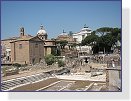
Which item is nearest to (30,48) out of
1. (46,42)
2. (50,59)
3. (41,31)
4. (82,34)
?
(46,42)

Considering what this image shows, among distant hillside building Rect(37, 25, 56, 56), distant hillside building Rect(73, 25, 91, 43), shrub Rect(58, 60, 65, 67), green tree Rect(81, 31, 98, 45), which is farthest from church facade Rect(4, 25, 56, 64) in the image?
green tree Rect(81, 31, 98, 45)

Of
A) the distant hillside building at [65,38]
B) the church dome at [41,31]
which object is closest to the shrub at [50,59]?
the distant hillside building at [65,38]

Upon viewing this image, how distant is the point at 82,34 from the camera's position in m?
4.85

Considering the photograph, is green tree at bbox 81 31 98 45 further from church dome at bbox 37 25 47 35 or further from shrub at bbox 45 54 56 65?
church dome at bbox 37 25 47 35

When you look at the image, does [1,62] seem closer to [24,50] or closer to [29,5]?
[24,50]

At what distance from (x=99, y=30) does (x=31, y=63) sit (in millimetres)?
1359

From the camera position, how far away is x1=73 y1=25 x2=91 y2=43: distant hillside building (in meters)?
4.77

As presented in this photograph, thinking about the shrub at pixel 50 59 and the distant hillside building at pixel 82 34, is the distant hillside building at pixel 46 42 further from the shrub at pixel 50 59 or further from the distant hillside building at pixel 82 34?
the distant hillside building at pixel 82 34

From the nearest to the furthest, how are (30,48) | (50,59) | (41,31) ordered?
(41,31) → (50,59) → (30,48)

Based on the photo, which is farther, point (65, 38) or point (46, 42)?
point (46, 42)

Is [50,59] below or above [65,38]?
below

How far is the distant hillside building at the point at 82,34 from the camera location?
477 centimetres

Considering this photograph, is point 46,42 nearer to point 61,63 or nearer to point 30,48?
point 30,48

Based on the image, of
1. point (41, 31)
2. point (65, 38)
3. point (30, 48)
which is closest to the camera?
point (41, 31)
